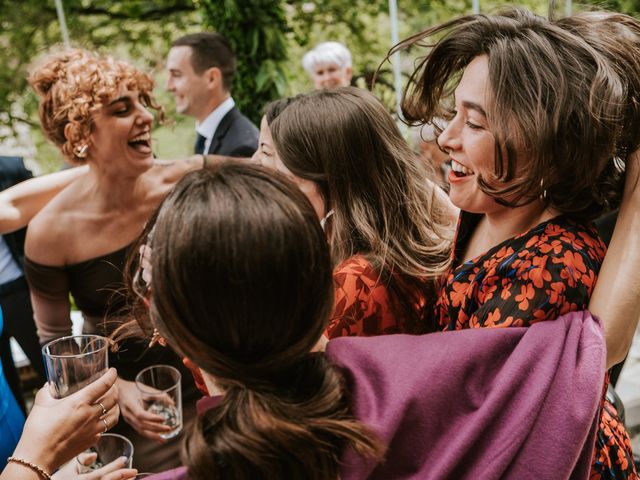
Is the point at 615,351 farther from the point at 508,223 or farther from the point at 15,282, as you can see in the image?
the point at 15,282

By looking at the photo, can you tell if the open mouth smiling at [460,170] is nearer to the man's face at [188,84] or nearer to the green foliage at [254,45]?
the man's face at [188,84]

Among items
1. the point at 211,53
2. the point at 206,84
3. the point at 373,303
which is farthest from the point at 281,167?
the point at 211,53

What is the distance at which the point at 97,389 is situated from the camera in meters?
1.17

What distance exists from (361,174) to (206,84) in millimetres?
2811

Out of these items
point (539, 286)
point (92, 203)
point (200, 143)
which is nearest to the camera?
A: point (539, 286)

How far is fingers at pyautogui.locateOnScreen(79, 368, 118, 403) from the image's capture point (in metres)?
1.17

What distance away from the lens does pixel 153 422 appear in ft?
5.91

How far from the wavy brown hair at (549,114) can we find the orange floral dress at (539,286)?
9 centimetres

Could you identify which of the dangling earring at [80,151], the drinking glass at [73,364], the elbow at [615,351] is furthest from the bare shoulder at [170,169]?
the elbow at [615,351]

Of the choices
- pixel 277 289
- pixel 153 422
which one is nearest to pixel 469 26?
pixel 277 289

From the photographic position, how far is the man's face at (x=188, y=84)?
416cm

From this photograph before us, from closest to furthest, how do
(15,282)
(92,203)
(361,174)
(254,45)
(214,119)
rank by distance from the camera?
(361,174) → (92,203) → (15,282) → (214,119) → (254,45)

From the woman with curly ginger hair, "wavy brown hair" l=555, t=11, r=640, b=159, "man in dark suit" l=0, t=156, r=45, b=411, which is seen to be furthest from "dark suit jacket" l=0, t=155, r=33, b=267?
"wavy brown hair" l=555, t=11, r=640, b=159

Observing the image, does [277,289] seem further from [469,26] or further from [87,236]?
[87,236]
